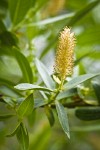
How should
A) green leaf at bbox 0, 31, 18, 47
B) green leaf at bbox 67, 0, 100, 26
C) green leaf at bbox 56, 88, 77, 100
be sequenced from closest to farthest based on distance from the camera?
green leaf at bbox 56, 88, 77, 100, green leaf at bbox 0, 31, 18, 47, green leaf at bbox 67, 0, 100, 26

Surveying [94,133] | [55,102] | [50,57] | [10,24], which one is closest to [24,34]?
[10,24]

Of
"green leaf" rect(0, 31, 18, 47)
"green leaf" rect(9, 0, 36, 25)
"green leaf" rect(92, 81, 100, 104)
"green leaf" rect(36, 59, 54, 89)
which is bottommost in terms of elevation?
"green leaf" rect(92, 81, 100, 104)

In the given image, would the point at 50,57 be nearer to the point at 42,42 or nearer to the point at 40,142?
the point at 42,42

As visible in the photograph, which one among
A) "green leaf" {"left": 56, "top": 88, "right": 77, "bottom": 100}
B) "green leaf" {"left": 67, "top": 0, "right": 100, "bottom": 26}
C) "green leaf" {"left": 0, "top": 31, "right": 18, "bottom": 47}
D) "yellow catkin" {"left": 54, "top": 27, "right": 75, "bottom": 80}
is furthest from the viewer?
"green leaf" {"left": 67, "top": 0, "right": 100, "bottom": 26}

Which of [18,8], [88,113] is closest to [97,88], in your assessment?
[88,113]

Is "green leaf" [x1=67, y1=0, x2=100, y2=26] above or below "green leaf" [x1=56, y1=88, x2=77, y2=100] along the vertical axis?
above

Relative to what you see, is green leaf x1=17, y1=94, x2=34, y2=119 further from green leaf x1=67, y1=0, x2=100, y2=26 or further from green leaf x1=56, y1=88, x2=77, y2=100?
green leaf x1=67, y1=0, x2=100, y2=26

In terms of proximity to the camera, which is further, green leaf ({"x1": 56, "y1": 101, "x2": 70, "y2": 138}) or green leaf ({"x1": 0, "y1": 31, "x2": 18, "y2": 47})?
green leaf ({"x1": 0, "y1": 31, "x2": 18, "y2": 47})

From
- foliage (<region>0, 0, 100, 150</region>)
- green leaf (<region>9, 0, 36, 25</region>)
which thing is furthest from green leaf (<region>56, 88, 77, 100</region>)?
green leaf (<region>9, 0, 36, 25</region>)
